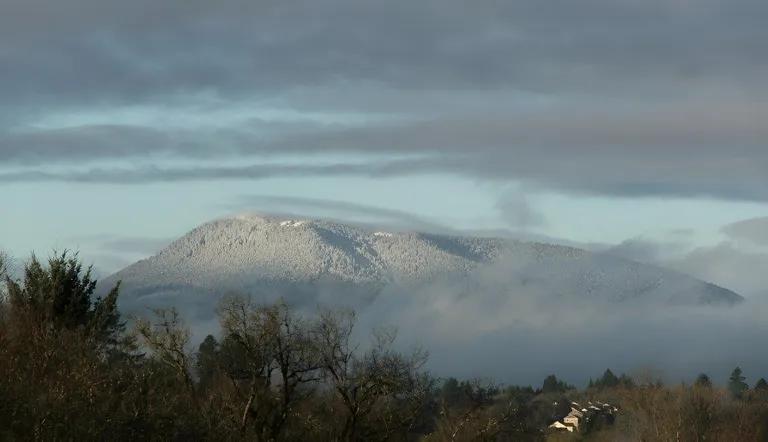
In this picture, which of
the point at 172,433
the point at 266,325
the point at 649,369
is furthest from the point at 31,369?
the point at 649,369

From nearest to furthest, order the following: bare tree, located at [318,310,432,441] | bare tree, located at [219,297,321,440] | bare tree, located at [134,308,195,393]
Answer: bare tree, located at [219,297,321,440]
bare tree, located at [134,308,195,393]
bare tree, located at [318,310,432,441]

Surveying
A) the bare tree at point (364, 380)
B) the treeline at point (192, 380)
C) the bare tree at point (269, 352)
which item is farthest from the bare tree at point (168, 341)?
the bare tree at point (364, 380)

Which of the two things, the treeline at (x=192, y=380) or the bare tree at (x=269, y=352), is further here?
the bare tree at (x=269, y=352)

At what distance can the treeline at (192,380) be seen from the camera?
5100 centimetres

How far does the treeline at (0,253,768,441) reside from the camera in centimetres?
5100

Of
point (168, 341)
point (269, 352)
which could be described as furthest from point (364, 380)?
point (168, 341)

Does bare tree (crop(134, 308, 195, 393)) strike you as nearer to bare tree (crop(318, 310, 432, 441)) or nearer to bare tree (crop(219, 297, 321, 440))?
bare tree (crop(219, 297, 321, 440))

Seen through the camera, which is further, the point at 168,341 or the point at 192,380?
the point at 192,380

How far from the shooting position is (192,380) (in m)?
75.6

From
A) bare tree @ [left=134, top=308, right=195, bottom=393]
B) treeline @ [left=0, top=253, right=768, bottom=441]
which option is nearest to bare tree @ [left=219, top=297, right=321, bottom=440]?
treeline @ [left=0, top=253, right=768, bottom=441]

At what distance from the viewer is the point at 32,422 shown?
46.6m

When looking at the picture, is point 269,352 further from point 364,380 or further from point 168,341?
point 168,341

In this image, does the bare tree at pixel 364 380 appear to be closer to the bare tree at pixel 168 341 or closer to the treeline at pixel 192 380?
the treeline at pixel 192 380

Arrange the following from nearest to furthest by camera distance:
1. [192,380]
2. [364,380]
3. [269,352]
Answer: [269,352] < [364,380] < [192,380]
